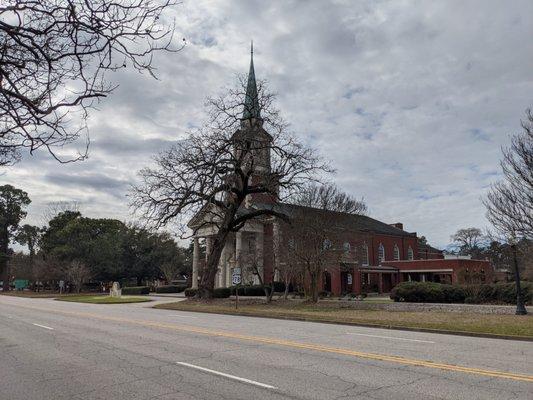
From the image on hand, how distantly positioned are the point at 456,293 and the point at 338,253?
8682 mm

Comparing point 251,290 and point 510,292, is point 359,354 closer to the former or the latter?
point 510,292

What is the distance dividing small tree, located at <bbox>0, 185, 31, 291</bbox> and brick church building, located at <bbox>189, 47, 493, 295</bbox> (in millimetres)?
37910

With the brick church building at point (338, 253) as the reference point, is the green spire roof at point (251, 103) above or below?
above

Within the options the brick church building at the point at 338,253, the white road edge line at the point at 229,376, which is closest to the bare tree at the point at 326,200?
the brick church building at the point at 338,253

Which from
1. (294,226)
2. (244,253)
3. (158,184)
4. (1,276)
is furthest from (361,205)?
(1,276)

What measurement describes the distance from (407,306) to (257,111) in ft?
54.8

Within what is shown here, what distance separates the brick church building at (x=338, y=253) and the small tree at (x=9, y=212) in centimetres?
3791

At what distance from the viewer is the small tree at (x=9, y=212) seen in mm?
95000

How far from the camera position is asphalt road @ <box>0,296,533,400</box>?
288 inches

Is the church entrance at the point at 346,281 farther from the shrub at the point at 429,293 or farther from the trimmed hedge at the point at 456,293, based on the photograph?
the shrub at the point at 429,293

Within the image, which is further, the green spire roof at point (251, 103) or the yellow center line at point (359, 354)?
the green spire roof at point (251, 103)

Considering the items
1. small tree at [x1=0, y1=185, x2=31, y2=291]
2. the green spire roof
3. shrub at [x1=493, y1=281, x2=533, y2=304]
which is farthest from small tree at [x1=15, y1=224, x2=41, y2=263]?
shrub at [x1=493, y1=281, x2=533, y2=304]

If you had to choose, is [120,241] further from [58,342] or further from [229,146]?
[58,342]

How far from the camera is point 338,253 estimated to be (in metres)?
32.7
